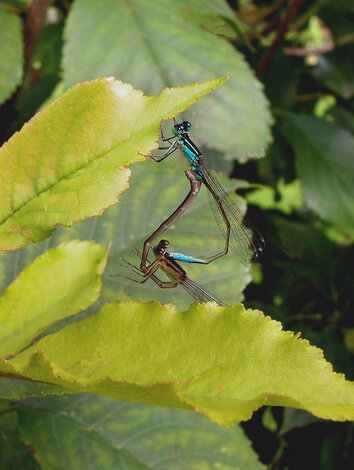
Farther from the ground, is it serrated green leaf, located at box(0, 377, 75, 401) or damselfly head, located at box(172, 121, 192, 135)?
damselfly head, located at box(172, 121, 192, 135)

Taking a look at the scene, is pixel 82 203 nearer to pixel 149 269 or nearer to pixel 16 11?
pixel 149 269

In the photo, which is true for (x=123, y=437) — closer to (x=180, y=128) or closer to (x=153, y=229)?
(x=153, y=229)

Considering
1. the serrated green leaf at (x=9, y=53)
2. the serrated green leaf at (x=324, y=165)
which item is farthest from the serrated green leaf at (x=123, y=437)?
the serrated green leaf at (x=324, y=165)

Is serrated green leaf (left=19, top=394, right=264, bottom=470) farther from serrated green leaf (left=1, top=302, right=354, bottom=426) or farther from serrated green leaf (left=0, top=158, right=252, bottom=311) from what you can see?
serrated green leaf (left=1, top=302, right=354, bottom=426)

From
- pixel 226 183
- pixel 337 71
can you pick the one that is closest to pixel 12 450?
pixel 226 183

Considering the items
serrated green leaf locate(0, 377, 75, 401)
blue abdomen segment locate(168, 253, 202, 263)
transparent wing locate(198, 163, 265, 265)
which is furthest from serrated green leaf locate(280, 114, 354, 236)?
serrated green leaf locate(0, 377, 75, 401)

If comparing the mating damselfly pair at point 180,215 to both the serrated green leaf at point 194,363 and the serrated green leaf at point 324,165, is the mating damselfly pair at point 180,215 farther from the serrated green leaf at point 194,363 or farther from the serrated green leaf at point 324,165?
the serrated green leaf at point 324,165

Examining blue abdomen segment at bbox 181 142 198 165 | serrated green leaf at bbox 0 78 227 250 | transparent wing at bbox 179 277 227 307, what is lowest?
transparent wing at bbox 179 277 227 307
